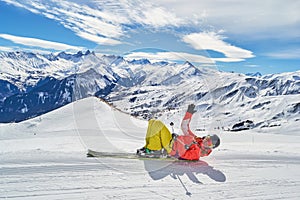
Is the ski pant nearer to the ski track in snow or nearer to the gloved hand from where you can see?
the ski track in snow

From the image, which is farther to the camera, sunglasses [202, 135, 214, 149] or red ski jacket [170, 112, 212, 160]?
sunglasses [202, 135, 214, 149]

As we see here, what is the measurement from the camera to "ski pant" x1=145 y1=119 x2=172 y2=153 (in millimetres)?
10875

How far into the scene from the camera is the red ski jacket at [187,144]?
10969 millimetres

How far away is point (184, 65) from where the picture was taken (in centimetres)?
1012

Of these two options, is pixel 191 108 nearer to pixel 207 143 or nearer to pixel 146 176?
pixel 207 143

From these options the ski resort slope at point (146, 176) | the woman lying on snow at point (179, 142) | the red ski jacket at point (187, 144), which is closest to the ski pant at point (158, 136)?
the woman lying on snow at point (179, 142)

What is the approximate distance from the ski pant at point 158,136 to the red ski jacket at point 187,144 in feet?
0.92

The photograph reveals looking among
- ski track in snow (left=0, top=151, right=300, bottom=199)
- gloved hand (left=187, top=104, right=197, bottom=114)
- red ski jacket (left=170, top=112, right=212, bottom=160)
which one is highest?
gloved hand (left=187, top=104, right=197, bottom=114)

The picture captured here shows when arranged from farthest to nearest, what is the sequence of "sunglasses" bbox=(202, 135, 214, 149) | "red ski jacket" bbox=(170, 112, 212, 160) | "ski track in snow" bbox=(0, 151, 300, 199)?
"sunglasses" bbox=(202, 135, 214, 149) → "red ski jacket" bbox=(170, 112, 212, 160) → "ski track in snow" bbox=(0, 151, 300, 199)

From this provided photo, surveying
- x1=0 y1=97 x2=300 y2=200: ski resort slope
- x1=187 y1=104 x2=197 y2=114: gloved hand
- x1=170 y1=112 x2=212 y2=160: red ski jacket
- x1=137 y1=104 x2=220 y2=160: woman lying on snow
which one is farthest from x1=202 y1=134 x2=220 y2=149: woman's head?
x1=187 y1=104 x2=197 y2=114: gloved hand

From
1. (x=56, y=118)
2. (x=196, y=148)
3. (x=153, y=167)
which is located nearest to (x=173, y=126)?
(x=196, y=148)

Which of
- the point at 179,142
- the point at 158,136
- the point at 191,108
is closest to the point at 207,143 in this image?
the point at 179,142

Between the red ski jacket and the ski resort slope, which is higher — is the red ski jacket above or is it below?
above

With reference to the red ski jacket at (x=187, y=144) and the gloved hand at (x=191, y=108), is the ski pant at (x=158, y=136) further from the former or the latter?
the gloved hand at (x=191, y=108)
